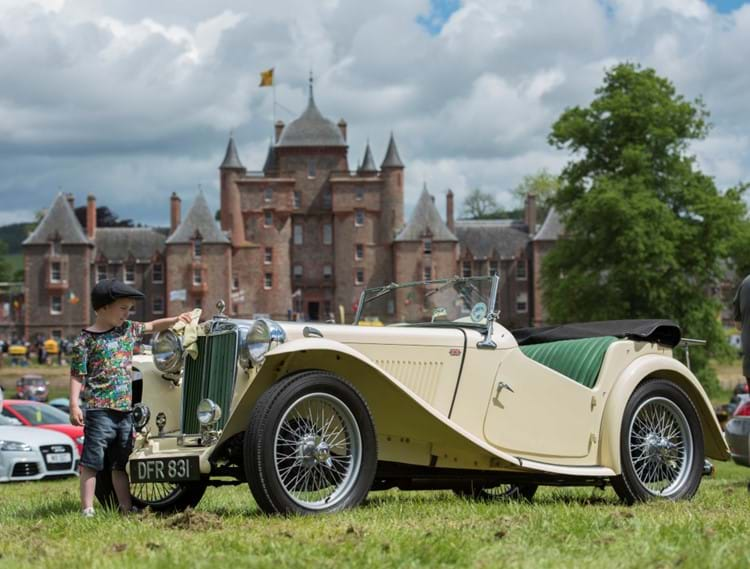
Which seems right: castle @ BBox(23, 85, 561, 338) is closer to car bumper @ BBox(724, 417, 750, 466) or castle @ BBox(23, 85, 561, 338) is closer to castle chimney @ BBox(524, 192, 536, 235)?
castle chimney @ BBox(524, 192, 536, 235)

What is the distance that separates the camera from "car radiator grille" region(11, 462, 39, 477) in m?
17.1

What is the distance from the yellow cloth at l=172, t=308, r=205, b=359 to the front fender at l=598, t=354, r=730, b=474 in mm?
2979

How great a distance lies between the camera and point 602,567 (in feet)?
16.4

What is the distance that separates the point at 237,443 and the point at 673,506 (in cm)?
302

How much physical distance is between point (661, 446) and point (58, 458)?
11676mm

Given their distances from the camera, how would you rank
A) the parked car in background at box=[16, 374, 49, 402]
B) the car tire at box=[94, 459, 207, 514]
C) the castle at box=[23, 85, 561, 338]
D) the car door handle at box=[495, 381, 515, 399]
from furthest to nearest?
the castle at box=[23, 85, 561, 338] < the parked car in background at box=[16, 374, 49, 402] < the car tire at box=[94, 459, 207, 514] < the car door handle at box=[495, 381, 515, 399]

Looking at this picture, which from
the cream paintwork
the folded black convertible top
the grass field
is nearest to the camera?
the grass field

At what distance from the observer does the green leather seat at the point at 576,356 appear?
8.38 meters

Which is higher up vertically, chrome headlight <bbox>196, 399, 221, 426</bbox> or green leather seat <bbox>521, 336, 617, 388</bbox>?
green leather seat <bbox>521, 336, 617, 388</bbox>

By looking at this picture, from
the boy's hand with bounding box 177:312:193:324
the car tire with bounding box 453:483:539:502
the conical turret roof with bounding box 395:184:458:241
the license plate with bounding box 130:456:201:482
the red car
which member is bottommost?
the red car

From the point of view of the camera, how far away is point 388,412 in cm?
739

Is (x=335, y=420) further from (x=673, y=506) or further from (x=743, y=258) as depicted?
(x=743, y=258)

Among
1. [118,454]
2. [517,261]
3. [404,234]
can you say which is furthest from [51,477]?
[517,261]

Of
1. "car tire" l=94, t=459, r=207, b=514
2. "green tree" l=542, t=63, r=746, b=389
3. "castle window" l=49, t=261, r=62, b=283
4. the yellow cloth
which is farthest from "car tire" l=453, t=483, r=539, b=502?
"castle window" l=49, t=261, r=62, b=283
